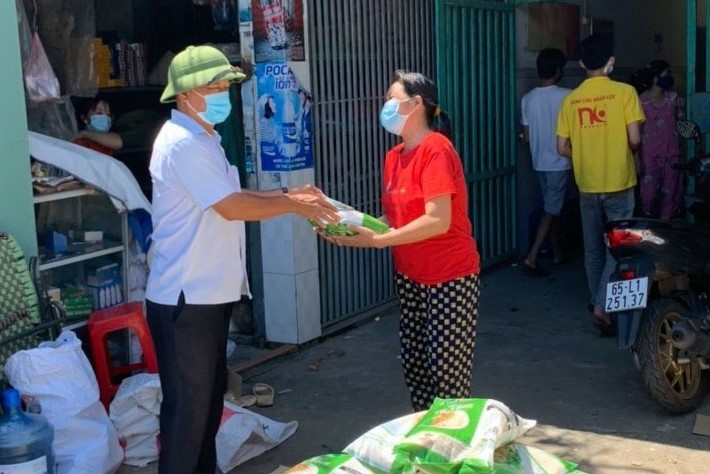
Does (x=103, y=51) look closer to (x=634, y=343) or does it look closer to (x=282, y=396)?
(x=282, y=396)

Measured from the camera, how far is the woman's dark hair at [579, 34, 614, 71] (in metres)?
6.35

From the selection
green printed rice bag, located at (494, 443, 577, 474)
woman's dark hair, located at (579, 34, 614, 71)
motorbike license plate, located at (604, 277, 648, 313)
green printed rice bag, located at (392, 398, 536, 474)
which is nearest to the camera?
green printed rice bag, located at (392, 398, 536, 474)

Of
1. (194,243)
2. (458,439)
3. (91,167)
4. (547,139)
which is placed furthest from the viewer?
(547,139)

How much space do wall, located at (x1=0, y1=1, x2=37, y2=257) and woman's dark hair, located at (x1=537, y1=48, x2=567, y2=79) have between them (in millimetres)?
4861

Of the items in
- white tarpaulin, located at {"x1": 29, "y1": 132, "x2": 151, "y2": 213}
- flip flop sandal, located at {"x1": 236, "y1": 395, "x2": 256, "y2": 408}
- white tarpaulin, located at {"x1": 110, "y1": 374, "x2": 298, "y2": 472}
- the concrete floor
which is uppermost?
white tarpaulin, located at {"x1": 29, "y1": 132, "x2": 151, "y2": 213}

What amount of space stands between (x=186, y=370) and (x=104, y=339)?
1497 millimetres

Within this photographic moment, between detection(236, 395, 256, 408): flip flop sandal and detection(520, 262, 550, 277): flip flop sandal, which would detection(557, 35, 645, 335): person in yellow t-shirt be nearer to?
detection(520, 262, 550, 277): flip flop sandal

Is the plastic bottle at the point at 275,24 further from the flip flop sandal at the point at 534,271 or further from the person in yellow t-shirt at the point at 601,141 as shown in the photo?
the flip flop sandal at the point at 534,271

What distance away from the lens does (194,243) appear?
3.63m

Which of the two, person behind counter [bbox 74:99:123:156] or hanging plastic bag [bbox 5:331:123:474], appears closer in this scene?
hanging plastic bag [bbox 5:331:123:474]

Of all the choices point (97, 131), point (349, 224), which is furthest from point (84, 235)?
point (349, 224)

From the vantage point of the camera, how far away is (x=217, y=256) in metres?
3.69

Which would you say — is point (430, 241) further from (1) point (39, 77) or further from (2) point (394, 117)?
(1) point (39, 77)

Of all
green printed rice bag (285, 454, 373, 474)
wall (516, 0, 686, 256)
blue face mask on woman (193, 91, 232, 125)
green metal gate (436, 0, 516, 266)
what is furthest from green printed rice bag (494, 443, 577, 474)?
wall (516, 0, 686, 256)
